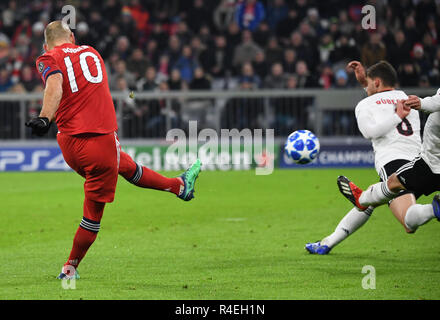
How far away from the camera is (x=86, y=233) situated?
7.41m

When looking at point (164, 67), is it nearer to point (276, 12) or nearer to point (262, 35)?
point (262, 35)

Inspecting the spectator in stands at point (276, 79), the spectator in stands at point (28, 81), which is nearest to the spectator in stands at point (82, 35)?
the spectator in stands at point (28, 81)

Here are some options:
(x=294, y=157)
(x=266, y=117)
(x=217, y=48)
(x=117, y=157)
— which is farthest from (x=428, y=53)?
(x=117, y=157)

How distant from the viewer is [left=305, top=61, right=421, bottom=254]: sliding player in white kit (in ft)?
26.6

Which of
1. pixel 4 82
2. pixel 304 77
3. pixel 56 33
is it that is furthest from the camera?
pixel 4 82

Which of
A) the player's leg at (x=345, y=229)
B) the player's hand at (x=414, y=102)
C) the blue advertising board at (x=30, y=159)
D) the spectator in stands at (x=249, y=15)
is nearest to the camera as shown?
the player's hand at (x=414, y=102)

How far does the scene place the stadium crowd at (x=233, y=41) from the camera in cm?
1906

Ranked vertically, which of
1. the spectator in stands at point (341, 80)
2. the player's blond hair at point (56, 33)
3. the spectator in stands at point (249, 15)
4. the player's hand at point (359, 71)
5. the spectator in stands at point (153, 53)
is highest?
the spectator in stands at point (249, 15)

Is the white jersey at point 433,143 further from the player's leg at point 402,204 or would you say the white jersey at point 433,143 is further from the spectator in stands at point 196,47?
the spectator in stands at point 196,47

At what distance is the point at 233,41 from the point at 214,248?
12296 mm

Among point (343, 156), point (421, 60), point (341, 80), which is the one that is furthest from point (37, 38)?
point (421, 60)

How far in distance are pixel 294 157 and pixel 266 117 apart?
8.92 metres

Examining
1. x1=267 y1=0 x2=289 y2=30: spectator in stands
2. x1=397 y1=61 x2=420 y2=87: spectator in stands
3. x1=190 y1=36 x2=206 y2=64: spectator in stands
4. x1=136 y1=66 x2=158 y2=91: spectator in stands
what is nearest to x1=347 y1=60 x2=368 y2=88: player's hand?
x1=397 y1=61 x2=420 y2=87: spectator in stands

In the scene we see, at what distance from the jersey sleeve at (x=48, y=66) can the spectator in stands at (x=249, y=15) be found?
14.8 meters
